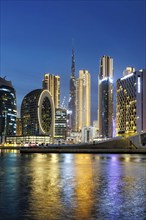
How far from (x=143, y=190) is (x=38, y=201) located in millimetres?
11028

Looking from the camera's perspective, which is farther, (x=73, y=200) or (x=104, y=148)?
(x=104, y=148)

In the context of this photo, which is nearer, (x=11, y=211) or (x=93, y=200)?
(x=11, y=211)

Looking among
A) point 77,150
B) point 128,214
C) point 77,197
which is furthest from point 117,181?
point 77,150

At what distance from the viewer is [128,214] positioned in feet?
80.3

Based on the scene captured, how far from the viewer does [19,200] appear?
29.7 metres

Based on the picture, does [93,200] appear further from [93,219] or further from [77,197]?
[93,219]

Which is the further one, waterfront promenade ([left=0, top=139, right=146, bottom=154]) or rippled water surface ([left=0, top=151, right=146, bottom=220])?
waterfront promenade ([left=0, top=139, right=146, bottom=154])

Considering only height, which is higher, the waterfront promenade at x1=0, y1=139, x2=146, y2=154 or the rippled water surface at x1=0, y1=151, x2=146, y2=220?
the waterfront promenade at x1=0, y1=139, x2=146, y2=154

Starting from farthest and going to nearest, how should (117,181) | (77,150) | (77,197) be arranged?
(77,150)
(117,181)
(77,197)

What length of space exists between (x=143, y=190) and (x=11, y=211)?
14.6 meters

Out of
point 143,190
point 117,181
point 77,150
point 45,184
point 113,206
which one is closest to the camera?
point 113,206

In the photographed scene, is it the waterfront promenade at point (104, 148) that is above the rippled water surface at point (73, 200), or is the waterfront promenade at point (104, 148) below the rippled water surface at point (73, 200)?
above

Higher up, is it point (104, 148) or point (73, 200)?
point (104, 148)

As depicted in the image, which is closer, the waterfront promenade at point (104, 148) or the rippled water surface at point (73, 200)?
the rippled water surface at point (73, 200)
